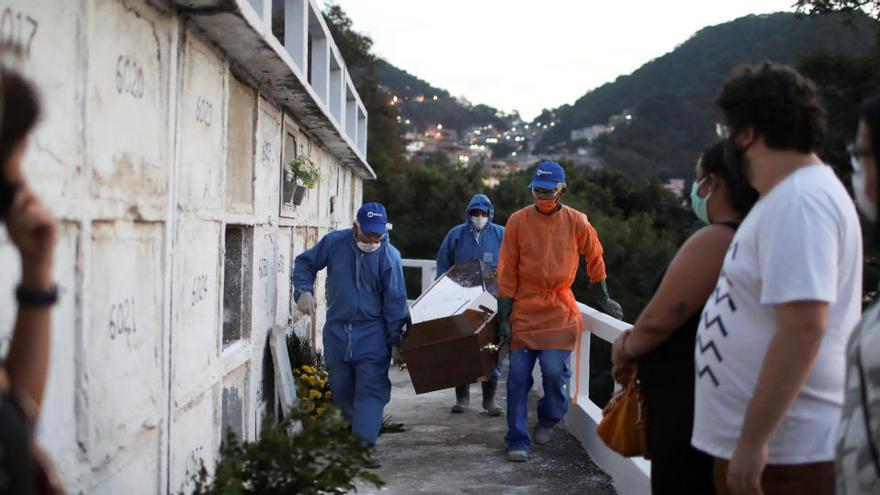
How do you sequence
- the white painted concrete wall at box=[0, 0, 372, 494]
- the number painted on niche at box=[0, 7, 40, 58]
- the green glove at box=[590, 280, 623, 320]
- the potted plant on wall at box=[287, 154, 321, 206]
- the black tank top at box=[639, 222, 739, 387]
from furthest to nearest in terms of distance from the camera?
the potted plant on wall at box=[287, 154, 321, 206], the green glove at box=[590, 280, 623, 320], the black tank top at box=[639, 222, 739, 387], the white painted concrete wall at box=[0, 0, 372, 494], the number painted on niche at box=[0, 7, 40, 58]

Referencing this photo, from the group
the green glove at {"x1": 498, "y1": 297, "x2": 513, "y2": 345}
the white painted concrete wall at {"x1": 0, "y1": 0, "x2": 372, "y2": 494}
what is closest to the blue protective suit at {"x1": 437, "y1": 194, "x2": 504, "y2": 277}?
the green glove at {"x1": 498, "y1": 297, "x2": 513, "y2": 345}

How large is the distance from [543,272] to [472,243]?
2.40m

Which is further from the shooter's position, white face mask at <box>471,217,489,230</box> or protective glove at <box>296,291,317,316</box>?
white face mask at <box>471,217,489,230</box>

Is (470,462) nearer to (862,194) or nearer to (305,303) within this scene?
(305,303)

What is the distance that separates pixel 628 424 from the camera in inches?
123

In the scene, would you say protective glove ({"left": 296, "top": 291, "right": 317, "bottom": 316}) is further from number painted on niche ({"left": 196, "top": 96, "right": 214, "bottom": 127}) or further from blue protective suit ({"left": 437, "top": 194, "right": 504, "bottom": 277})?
blue protective suit ({"left": 437, "top": 194, "right": 504, "bottom": 277})

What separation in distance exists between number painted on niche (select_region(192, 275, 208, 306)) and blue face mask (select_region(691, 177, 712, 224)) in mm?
2293

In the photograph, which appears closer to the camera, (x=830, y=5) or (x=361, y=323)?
(x=361, y=323)

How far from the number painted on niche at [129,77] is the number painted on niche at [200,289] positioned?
1.16m

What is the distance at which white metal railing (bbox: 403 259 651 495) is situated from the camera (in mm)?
5051

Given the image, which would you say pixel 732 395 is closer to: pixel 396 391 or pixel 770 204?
pixel 770 204

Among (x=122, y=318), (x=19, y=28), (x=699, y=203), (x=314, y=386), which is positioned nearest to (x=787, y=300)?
(x=699, y=203)

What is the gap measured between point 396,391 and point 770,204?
6.96m

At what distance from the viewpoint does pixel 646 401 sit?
121 inches
